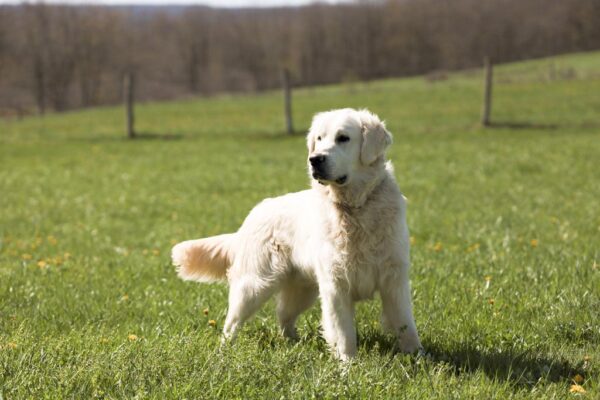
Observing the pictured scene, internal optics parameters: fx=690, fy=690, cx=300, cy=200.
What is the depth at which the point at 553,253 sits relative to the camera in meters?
6.84

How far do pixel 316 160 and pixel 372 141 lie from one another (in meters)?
0.41

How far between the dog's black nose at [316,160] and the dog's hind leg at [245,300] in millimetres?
945

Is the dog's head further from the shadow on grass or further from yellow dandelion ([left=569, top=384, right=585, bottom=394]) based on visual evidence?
yellow dandelion ([left=569, top=384, right=585, bottom=394])

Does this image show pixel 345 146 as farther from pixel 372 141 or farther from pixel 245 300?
pixel 245 300

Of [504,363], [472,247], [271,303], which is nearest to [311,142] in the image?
[271,303]

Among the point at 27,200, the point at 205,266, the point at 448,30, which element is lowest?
the point at 27,200

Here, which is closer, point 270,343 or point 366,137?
point 366,137

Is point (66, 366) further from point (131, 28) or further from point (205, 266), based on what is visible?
point (131, 28)

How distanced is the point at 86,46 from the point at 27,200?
236ft

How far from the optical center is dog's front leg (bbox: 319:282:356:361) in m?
4.08

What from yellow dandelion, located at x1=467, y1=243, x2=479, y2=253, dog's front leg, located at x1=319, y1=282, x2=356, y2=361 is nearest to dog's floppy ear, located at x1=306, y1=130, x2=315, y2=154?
dog's front leg, located at x1=319, y1=282, x2=356, y2=361

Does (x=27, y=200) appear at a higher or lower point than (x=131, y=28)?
lower

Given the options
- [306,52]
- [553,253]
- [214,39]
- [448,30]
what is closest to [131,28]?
[214,39]

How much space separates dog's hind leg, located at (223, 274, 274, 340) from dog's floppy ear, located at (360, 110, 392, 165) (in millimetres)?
1070
